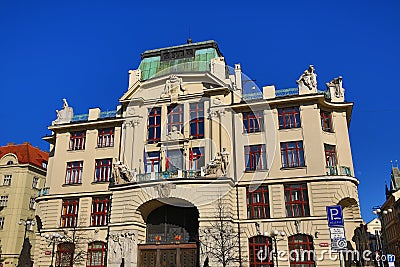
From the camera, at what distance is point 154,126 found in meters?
37.2

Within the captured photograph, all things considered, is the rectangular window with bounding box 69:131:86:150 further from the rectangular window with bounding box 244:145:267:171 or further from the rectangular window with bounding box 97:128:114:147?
the rectangular window with bounding box 244:145:267:171

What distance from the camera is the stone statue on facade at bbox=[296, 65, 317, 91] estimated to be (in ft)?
115

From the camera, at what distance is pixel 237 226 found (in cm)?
3238

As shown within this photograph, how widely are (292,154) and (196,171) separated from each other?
27.0 feet

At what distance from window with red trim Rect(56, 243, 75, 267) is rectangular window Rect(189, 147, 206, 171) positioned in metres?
12.9

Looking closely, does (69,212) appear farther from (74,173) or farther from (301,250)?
(301,250)

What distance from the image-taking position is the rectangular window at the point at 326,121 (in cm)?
3475

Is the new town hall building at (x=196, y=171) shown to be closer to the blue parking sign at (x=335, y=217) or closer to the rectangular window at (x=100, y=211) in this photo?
the rectangular window at (x=100, y=211)

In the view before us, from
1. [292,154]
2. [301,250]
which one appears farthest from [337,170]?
[301,250]

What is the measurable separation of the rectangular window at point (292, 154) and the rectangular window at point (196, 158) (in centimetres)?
685

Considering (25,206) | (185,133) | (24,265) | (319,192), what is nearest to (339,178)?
(319,192)

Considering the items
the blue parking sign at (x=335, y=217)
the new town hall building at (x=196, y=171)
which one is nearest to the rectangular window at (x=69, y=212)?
the new town hall building at (x=196, y=171)

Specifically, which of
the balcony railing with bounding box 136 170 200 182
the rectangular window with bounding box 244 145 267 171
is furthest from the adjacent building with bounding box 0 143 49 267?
the rectangular window with bounding box 244 145 267 171

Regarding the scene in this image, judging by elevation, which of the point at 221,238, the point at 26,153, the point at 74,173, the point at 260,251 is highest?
the point at 26,153
